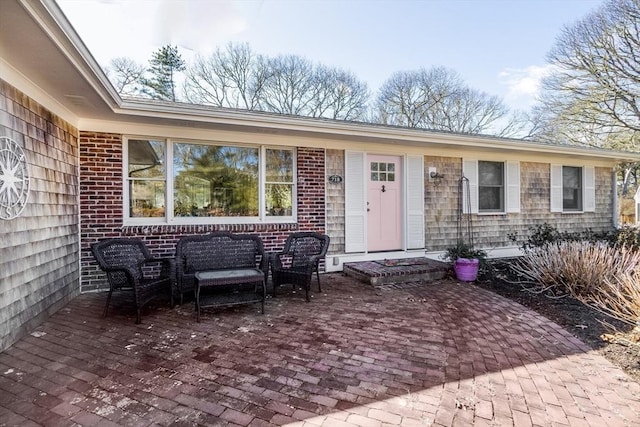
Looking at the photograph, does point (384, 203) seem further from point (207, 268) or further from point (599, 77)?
point (599, 77)

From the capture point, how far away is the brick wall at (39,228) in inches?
119

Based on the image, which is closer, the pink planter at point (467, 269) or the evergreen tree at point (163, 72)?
the pink planter at point (467, 269)

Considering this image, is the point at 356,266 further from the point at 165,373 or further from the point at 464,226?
the point at 165,373

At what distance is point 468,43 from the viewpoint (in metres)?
14.2

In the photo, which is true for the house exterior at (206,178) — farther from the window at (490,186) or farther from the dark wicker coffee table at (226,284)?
the dark wicker coffee table at (226,284)

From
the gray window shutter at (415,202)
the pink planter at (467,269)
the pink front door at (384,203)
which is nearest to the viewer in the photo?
the pink planter at (467,269)

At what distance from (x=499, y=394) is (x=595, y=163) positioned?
9.30m

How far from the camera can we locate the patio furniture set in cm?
384

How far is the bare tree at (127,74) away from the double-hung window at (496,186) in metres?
14.8

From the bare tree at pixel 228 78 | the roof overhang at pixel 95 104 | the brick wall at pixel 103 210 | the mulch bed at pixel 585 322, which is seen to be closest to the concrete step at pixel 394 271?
the mulch bed at pixel 585 322

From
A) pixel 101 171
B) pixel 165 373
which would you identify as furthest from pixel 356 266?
pixel 101 171

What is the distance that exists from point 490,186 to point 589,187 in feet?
10.9

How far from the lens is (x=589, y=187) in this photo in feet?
28.7

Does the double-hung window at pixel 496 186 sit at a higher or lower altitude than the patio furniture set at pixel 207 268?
higher
